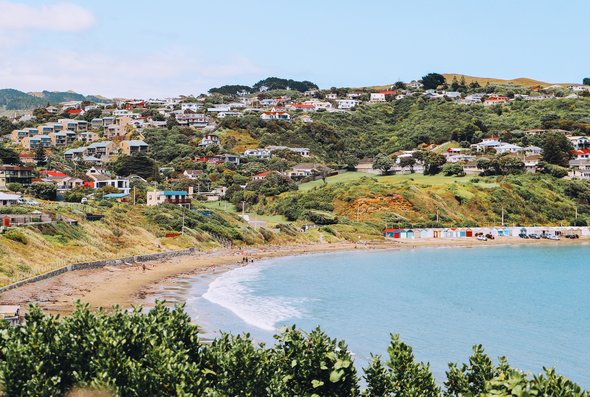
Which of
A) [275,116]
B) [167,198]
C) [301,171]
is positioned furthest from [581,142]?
[167,198]

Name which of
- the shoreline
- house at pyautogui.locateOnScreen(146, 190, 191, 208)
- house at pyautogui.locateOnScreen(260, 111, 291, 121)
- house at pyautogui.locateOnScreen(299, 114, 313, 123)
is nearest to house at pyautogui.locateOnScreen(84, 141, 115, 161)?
Result: house at pyautogui.locateOnScreen(260, 111, 291, 121)

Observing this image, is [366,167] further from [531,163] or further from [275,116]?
[275,116]

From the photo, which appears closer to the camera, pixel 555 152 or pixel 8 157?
pixel 8 157

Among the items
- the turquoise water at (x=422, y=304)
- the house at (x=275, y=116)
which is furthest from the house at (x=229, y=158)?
the turquoise water at (x=422, y=304)

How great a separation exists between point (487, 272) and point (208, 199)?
2280 inches

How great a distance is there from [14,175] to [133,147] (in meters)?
56.3

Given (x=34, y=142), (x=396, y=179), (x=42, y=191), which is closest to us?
(x=42, y=191)

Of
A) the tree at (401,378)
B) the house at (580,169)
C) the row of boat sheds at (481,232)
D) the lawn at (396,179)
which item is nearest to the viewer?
the tree at (401,378)

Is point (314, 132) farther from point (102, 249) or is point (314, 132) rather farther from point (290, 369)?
point (290, 369)

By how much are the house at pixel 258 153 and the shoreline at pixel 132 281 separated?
62.4m

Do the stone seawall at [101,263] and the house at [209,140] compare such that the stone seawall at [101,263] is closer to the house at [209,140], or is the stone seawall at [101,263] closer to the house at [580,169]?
the house at [209,140]

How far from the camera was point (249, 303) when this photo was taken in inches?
1917

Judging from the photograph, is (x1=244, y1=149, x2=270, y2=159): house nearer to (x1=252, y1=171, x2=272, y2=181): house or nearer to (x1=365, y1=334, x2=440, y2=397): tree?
(x1=252, y1=171, x2=272, y2=181): house

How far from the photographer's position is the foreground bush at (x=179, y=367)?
19469mm
